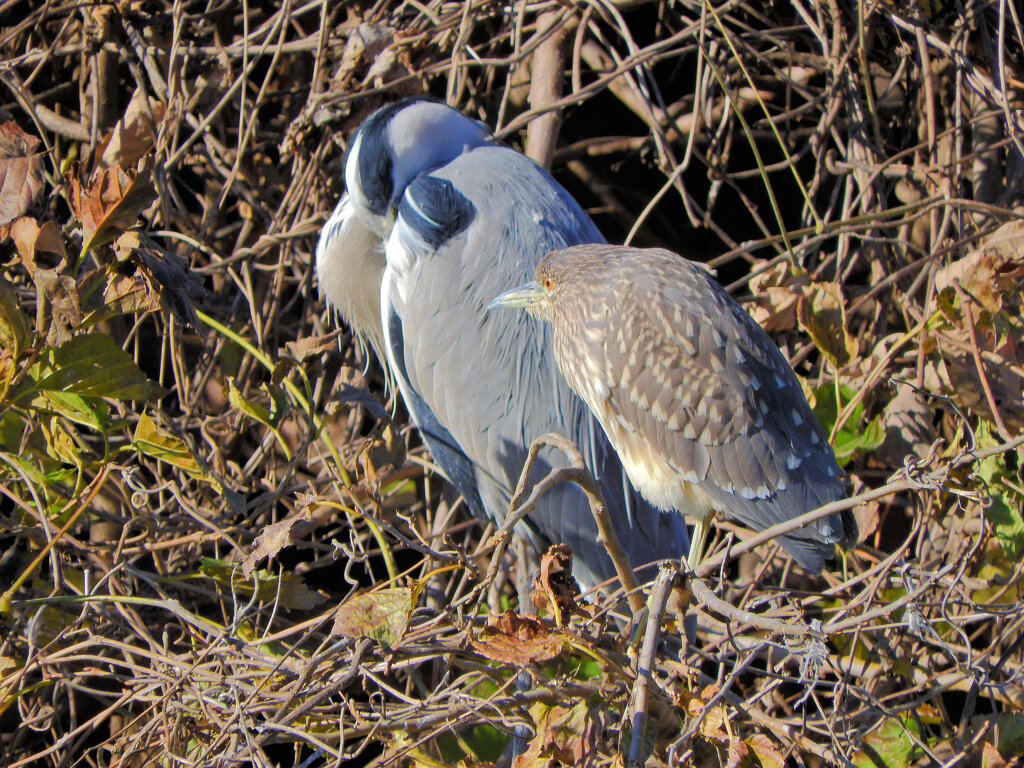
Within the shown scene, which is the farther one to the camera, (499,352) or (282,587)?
(499,352)

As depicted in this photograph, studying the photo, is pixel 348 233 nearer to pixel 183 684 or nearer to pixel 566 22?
pixel 566 22

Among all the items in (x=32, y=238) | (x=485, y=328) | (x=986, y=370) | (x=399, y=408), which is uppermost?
(x=32, y=238)

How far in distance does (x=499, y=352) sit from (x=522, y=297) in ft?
0.56

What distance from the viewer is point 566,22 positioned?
209cm

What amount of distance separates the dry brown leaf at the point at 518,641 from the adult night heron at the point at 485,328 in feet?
2.56

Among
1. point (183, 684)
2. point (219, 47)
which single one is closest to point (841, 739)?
point (183, 684)

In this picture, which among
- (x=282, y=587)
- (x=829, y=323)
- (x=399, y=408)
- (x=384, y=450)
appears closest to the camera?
(x=282, y=587)

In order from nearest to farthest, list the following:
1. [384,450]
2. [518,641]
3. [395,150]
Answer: [518,641], [384,450], [395,150]

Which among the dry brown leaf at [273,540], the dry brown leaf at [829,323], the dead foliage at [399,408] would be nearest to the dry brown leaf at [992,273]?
the dead foliage at [399,408]

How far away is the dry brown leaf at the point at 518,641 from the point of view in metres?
0.85

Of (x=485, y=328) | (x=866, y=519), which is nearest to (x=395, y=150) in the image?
(x=485, y=328)

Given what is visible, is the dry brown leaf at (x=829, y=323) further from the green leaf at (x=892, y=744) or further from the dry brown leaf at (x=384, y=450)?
the dry brown leaf at (x=384, y=450)

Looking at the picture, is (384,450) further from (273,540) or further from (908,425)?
(908,425)

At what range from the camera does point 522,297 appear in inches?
62.5
